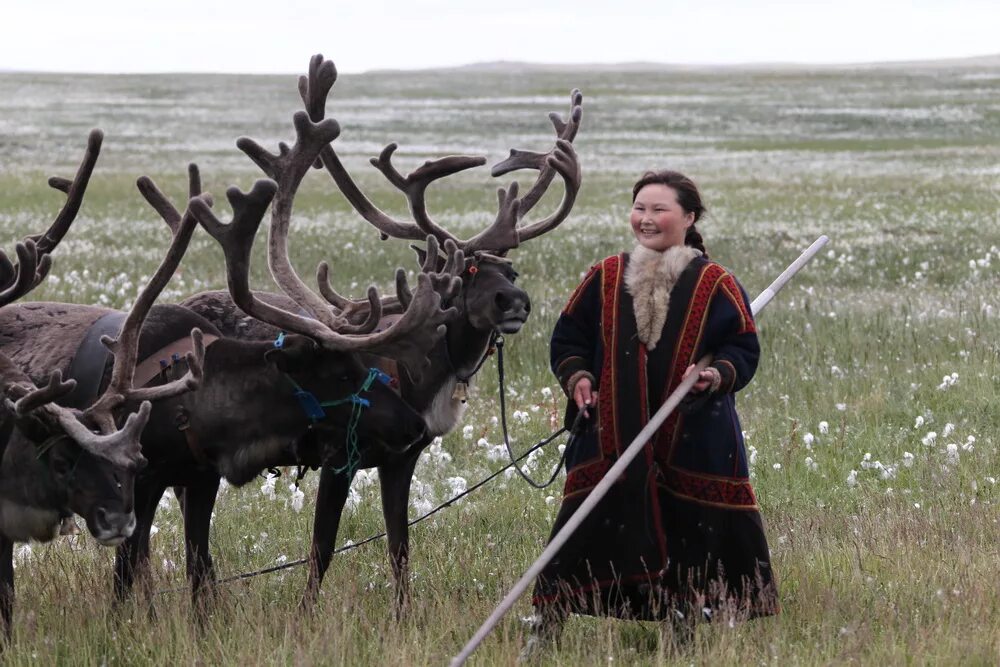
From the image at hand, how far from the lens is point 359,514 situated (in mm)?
8633

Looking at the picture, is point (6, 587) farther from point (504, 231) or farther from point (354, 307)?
point (504, 231)

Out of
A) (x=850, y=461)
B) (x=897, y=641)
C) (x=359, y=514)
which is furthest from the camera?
(x=850, y=461)

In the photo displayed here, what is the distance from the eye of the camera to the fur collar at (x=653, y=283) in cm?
611

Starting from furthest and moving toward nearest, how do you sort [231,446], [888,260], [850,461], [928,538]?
[888,260] → [850,461] → [928,538] → [231,446]

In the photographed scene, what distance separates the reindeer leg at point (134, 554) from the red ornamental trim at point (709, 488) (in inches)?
96.3

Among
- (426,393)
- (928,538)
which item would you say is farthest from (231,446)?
(928,538)

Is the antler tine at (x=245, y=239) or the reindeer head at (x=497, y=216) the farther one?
the reindeer head at (x=497, y=216)

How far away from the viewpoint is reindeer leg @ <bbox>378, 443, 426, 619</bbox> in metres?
7.21

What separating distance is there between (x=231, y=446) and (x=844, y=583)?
9.61 feet

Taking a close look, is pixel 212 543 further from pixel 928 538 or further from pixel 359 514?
pixel 928 538

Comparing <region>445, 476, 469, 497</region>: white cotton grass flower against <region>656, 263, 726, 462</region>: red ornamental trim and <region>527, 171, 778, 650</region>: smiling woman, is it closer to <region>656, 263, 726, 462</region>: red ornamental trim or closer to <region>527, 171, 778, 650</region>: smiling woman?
<region>527, 171, 778, 650</region>: smiling woman

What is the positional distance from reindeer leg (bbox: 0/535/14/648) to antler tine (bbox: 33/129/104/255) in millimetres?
1567

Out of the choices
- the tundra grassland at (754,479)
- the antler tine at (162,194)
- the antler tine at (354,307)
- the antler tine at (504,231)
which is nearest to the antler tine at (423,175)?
the antler tine at (504,231)

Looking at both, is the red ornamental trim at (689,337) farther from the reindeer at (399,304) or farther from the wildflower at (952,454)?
the wildflower at (952,454)
